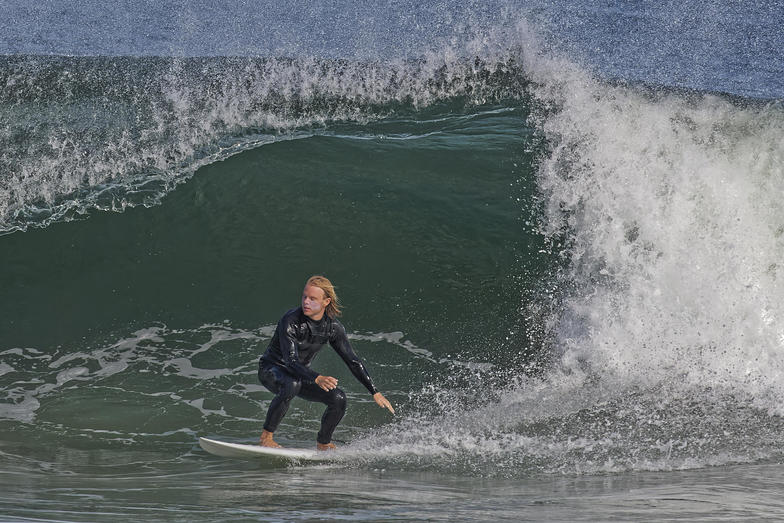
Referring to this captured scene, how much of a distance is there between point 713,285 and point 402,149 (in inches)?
139

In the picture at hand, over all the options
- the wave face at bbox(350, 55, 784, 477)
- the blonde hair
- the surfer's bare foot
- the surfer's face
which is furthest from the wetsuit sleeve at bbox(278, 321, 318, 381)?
the wave face at bbox(350, 55, 784, 477)

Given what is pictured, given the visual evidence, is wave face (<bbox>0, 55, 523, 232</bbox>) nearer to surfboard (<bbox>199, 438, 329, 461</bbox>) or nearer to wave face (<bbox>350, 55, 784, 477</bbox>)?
wave face (<bbox>350, 55, 784, 477</bbox>)

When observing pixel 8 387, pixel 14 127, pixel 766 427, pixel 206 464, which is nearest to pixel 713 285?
pixel 766 427

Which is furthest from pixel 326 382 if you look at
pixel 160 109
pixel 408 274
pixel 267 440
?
pixel 160 109

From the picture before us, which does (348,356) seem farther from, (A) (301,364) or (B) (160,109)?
(B) (160,109)

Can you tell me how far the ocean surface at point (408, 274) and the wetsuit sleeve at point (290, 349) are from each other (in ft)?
2.06

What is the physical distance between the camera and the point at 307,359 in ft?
19.4

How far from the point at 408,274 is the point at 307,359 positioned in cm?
252

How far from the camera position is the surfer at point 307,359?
223 inches

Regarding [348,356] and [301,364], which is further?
[348,356]

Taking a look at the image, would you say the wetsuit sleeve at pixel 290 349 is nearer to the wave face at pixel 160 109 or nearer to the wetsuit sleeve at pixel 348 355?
the wetsuit sleeve at pixel 348 355

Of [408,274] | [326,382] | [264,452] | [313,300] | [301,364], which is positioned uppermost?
[408,274]

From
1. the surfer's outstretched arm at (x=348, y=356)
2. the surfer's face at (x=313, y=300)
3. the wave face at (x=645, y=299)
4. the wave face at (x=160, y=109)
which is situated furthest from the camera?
the wave face at (x=160, y=109)

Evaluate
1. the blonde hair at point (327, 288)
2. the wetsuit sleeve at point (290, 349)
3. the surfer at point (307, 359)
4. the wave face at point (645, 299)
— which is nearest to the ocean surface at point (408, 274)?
the wave face at point (645, 299)
